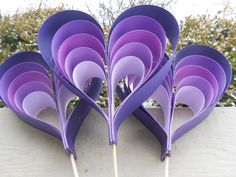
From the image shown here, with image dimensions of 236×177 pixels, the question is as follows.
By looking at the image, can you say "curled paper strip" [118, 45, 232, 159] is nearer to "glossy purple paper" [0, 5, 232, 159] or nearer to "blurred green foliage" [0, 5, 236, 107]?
"glossy purple paper" [0, 5, 232, 159]

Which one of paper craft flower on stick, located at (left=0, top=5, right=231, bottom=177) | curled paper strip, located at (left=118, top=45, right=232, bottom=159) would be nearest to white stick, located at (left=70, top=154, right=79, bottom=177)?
paper craft flower on stick, located at (left=0, top=5, right=231, bottom=177)

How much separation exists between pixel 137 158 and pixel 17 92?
0.32m

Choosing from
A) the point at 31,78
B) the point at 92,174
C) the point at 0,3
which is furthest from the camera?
the point at 0,3

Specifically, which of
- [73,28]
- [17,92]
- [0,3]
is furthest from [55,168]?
[0,3]

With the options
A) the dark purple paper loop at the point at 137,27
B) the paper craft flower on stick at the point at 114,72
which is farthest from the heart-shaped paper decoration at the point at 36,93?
the dark purple paper loop at the point at 137,27

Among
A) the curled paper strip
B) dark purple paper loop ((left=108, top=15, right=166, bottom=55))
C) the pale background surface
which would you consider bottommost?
the pale background surface

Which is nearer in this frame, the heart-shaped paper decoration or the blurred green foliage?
the heart-shaped paper decoration

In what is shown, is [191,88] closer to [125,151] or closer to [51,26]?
[125,151]

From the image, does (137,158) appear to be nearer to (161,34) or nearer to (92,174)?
(92,174)

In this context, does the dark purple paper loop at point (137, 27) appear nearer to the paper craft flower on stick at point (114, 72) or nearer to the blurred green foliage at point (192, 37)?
the paper craft flower on stick at point (114, 72)

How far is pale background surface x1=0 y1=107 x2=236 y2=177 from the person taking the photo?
0.89 meters

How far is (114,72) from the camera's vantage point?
94 cm

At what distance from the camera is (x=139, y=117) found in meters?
0.96

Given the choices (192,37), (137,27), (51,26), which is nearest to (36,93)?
(51,26)
